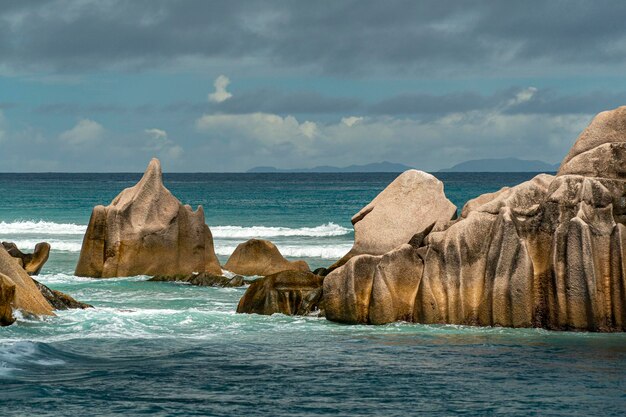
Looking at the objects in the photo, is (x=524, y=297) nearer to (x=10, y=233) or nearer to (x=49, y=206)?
(x=10, y=233)

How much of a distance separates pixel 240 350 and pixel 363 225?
10.8 meters

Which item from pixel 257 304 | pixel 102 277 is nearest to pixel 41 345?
pixel 257 304

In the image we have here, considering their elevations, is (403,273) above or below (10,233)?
below

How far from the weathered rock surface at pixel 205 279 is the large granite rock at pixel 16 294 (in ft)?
30.8

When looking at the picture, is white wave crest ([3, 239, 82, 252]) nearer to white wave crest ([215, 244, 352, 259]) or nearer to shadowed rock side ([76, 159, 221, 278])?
white wave crest ([215, 244, 352, 259])

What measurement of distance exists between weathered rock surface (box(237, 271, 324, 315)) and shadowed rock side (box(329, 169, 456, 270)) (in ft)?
12.5

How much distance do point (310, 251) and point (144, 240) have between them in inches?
653

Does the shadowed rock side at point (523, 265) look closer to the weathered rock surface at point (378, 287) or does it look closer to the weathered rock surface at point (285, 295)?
the weathered rock surface at point (378, 287)

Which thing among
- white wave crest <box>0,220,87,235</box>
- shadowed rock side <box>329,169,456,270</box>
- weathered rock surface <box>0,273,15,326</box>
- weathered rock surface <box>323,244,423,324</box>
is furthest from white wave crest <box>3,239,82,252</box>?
weathered rock surface <box>323,244,423,324</box>

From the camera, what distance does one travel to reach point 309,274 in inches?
1065

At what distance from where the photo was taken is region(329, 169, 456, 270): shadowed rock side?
98.4 ft

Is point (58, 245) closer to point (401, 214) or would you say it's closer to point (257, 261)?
point (257, 261)

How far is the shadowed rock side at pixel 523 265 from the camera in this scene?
22.4 metres

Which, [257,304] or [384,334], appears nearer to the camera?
[384,334]
